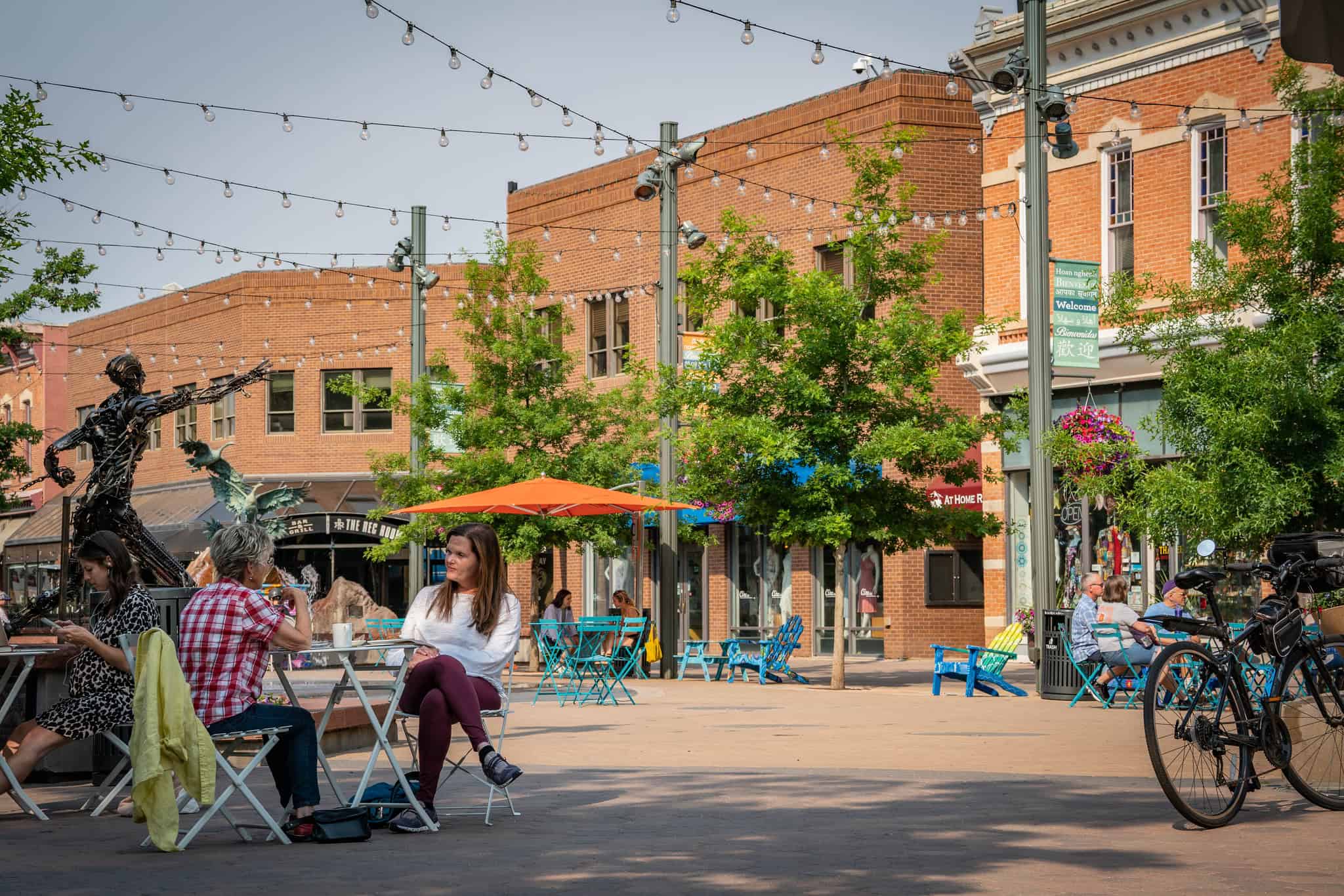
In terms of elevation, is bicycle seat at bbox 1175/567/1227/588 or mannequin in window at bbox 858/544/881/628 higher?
bicycle seat at bbox 1175/567/1227/588

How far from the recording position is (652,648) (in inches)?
984

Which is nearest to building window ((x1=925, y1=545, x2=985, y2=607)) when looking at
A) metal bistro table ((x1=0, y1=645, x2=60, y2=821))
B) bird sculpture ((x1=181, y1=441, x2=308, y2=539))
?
bird sculpture ((x1=181, y1=441, x2=308, y2=539))

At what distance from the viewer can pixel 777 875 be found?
6527 mm

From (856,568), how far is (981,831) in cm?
2270

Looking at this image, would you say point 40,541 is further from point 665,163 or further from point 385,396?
point 665,163

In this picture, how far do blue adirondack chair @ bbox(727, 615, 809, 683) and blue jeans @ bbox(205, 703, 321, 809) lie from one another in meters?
14.5

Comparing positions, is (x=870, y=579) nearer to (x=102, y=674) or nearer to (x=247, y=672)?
(x=102, y=674)

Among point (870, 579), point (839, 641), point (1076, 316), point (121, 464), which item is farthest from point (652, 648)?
point (121, 464)

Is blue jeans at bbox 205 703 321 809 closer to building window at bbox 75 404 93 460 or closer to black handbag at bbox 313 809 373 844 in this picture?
black handbag at bbox 313 809 373 844

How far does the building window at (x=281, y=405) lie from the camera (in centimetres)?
4241

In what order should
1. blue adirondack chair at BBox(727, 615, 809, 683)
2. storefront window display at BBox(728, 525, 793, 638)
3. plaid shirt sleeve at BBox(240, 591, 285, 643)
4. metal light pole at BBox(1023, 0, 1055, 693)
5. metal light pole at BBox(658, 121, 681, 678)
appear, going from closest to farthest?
1. plaid shirt sleeve at BBox(240, 591, 285, 643)
2. metal light pole at BBox(1023, 0, 1055, 693)
3. blue adirondack chair at BBox(727, 615, 809, 683)
4. metal light pole at BBox(658, 121, 681, 678)
5. storefront window display at BBox(728, 525, 793, 638)

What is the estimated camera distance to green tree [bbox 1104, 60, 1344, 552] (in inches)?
603

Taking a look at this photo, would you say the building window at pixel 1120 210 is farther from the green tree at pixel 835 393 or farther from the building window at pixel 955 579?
the building window at pixel 955 579

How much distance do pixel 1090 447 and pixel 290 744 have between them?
1308 cm
